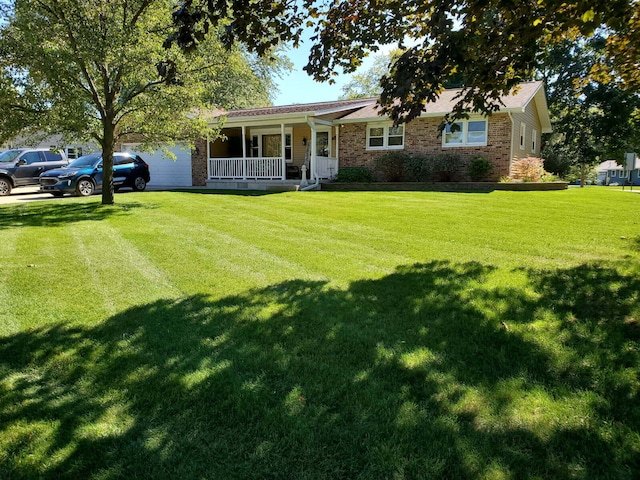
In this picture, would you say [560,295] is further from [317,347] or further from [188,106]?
[188,106]

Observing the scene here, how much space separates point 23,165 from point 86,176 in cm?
436

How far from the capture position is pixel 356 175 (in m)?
17.5

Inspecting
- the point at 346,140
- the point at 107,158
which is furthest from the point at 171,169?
the point at 107,158

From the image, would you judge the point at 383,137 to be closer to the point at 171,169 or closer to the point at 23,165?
the point at 171,169

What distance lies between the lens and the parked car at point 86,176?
14766 millimetres

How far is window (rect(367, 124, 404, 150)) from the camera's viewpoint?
1780 cm

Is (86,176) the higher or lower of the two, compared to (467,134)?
lower

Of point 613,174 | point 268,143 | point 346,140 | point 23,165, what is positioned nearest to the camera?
point 23,165

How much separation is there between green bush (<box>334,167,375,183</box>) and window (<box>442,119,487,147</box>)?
3.09m

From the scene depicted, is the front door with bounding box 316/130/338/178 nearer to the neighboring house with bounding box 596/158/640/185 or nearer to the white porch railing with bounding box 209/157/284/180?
the white porch railing with bounding box 209/157/284/180

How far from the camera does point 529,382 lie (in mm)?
2598

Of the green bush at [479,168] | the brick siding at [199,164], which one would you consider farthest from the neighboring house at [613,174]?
the brick siding at [199,164]

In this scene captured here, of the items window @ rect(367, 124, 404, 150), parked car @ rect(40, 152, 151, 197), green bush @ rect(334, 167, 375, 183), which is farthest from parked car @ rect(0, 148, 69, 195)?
window @ rect(367, 124, 404, 150)

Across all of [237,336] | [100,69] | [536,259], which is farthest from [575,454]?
[100,69]
